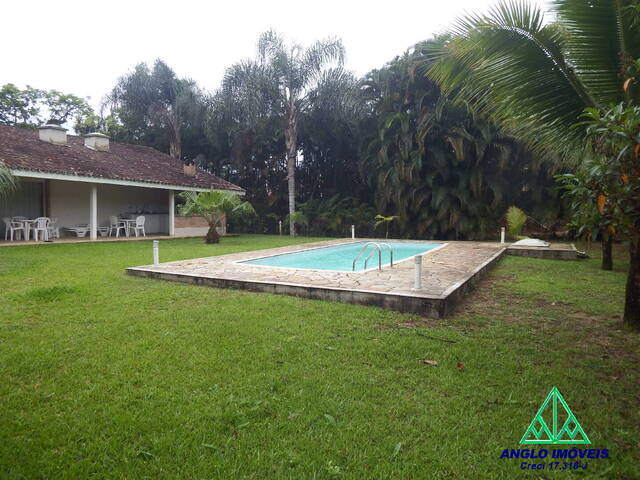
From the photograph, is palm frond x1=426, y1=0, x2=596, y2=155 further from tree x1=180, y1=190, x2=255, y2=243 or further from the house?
the house

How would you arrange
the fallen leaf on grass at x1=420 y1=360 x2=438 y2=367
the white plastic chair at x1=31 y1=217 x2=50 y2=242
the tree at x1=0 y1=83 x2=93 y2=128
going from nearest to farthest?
the fallen leaf on grass at x1=420 y1=360 x2=438 y2=367 → the white plastic chair at x1=31 y1=217 x2=50 y2=242 → the tree at x1=0 y1=83 x2=93 y2=128

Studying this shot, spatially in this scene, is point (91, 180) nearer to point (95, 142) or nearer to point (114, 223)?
point (114, 223)

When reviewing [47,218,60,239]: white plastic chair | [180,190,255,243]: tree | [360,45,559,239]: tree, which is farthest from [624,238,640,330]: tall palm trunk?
[47,218,60,239]: white plastic chair

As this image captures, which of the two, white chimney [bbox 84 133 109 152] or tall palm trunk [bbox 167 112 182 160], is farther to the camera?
tall palm trunk [bbox 167 112 182 160]

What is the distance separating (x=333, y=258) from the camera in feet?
35.0

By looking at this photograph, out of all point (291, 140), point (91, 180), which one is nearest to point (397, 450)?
point (91, 180)

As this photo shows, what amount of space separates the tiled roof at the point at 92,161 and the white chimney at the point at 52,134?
0.27 meters

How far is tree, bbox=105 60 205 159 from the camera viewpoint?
22.5m

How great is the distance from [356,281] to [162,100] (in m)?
22.0

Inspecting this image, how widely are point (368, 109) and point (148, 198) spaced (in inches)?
475

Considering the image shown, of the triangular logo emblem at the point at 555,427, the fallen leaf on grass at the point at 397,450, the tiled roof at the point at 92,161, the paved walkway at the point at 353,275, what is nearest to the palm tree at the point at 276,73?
the tiled roof at the point at 92,161

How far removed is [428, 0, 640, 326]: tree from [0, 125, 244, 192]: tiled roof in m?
13.0

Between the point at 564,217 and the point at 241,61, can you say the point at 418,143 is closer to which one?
the point at 564,217

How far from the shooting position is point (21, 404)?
2.57 meters
